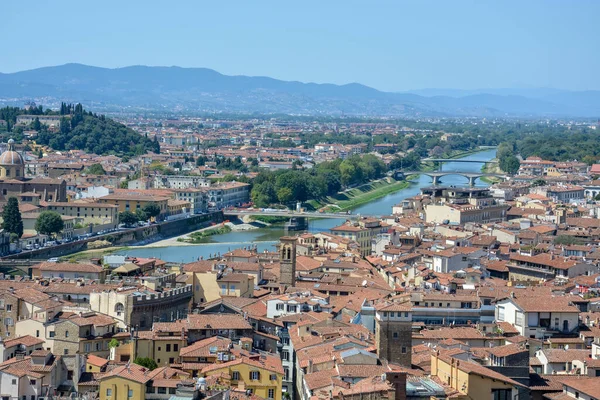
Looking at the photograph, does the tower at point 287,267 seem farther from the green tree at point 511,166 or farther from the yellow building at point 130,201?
the green tree at point 511,166

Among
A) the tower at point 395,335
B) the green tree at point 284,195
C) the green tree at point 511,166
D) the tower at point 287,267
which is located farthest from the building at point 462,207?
the tower at point 395,335

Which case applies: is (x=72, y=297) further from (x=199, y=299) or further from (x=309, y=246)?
(x=309, y=246)

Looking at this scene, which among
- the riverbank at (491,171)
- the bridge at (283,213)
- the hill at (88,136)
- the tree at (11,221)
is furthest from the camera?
the hill at (88,136)

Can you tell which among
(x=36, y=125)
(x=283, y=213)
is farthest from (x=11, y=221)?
(x=36, y=125)

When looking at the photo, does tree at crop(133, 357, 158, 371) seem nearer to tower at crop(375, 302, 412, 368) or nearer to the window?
tower at crop(375, 302, 412, 368)

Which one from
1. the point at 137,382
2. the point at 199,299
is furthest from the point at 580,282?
the point at 137,382

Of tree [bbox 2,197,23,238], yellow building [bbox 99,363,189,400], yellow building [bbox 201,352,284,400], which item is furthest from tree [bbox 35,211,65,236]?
yellow building [bbox 99,363,189,400]
